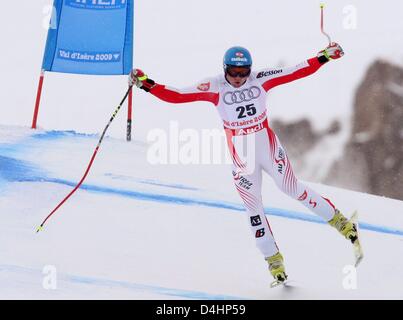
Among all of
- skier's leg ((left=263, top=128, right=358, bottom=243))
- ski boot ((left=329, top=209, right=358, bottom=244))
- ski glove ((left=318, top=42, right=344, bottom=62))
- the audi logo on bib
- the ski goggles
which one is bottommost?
ski boot ((left=329, top=209, right=358, bottom=244))

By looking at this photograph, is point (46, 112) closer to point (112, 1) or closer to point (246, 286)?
point (112, 1)

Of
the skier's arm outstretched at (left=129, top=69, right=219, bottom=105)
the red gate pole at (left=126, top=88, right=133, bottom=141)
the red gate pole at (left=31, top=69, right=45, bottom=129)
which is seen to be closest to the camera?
the skier's arm outstretched at (left=129, top=69, right=219, bottom=105)

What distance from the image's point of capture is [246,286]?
4.14 m

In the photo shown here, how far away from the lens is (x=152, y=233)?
474 cm

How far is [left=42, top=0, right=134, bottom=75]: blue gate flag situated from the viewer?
5668 mm

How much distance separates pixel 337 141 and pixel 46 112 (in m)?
3.34

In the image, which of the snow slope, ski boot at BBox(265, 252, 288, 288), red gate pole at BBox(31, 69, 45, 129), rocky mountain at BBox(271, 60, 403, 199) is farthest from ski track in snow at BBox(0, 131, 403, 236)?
rocky mountain at BBox(271, 60, 403, 199)

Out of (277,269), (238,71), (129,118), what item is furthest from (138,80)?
(129,118)

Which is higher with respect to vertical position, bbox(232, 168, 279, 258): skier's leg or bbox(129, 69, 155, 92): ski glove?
bbox(129, 69, 155, 92): ski glove

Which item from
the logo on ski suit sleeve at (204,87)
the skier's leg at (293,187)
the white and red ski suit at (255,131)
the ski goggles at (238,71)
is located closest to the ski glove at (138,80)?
the white and red ski suit at (255,131)

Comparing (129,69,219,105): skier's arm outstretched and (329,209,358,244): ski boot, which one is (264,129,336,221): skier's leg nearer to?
(329,209,358,244): ski boot

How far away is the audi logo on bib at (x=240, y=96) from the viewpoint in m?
4.11

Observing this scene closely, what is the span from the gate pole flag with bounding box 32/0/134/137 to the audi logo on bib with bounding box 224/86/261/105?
181 cm
